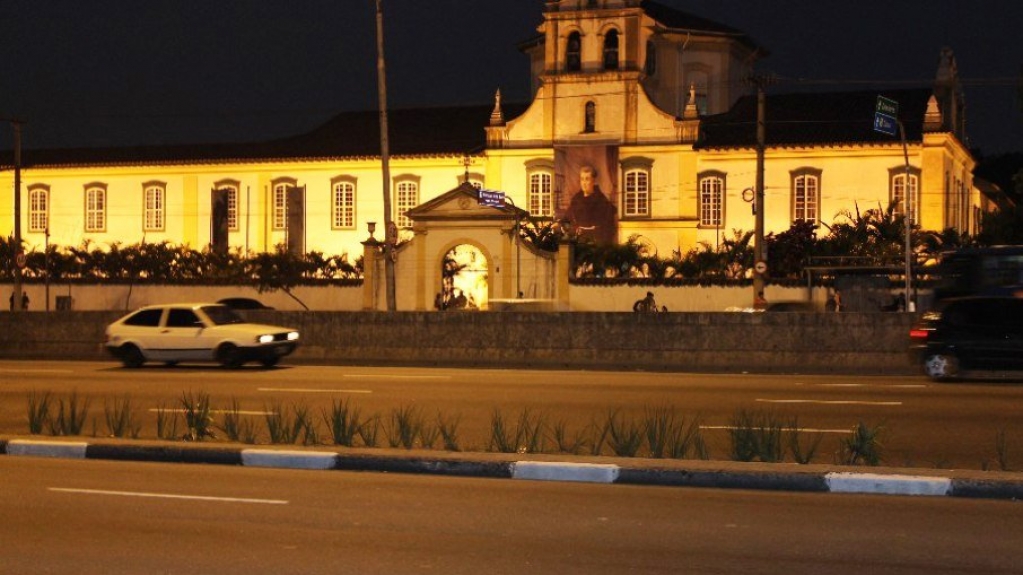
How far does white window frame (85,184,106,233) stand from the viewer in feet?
225

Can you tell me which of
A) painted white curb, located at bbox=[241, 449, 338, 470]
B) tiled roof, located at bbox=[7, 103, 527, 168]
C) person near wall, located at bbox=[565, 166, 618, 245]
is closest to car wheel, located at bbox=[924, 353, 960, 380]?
painted white curb, located at bbox=[241, 449, 338, 470]

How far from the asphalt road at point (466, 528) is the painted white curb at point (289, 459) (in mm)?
651

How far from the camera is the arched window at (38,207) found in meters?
69.7

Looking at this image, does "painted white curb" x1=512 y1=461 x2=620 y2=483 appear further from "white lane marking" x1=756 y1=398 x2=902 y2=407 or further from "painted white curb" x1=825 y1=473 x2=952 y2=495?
"white lane marking" x1=756 y1=398 x2=902 y2=407

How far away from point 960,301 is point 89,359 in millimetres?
23107

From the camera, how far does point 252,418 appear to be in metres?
18.4

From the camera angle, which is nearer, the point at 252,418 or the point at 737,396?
the point at 252,418

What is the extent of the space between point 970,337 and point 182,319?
17.5 m

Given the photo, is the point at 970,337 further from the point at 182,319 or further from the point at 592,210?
the point at 592,210

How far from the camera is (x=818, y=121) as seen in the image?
59.5m

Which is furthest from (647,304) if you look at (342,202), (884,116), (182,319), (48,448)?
(48,448)

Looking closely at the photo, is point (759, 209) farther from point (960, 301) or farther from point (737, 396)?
point (737, 396)

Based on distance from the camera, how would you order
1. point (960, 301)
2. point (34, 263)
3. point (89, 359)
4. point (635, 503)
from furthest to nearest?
point (34, 263)
point (89, 359)
point (960, 301)
point (635, 503)

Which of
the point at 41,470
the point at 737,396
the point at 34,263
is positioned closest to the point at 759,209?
the point at 737,396
